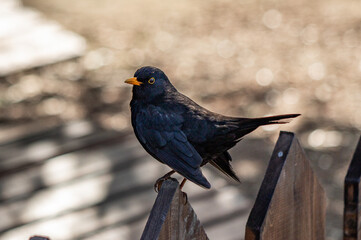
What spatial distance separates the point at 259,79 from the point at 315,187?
4585 millimetres

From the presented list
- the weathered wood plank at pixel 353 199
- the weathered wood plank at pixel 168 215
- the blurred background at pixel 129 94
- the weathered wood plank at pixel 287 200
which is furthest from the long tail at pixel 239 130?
the blurred background at pixel 129 94

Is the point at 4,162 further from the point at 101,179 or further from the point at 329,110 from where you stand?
the point at 329,110

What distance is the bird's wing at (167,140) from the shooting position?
2.47 meters

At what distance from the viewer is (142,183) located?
457 cm

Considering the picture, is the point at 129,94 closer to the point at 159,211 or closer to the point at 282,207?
the point at 282,207

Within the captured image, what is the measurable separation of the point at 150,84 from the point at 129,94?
3.50m

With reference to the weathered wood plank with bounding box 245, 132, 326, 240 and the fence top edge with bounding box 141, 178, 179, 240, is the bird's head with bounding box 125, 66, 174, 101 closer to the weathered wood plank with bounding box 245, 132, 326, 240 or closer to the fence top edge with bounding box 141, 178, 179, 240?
the weathered wood plank with bounding box 245, 132, 326, 240

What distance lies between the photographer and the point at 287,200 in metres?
2.30

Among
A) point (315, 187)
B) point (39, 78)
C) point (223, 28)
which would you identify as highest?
point (223, 28)

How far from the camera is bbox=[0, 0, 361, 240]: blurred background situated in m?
4.29

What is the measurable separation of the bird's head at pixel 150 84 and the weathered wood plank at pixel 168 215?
82 cm

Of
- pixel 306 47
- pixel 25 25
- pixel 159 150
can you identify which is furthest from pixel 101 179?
pixel 306 47

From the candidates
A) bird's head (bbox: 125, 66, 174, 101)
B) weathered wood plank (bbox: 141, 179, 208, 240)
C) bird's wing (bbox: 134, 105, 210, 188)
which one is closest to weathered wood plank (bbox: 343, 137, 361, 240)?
bird's wing (bbox: 134, 105, 210, 188)

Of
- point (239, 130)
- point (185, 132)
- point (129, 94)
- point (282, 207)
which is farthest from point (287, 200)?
point (129, 94)
